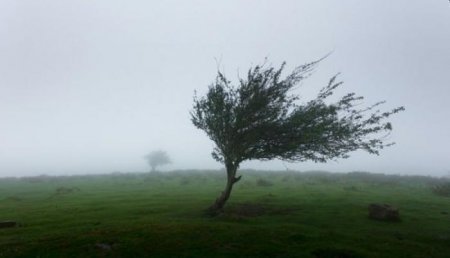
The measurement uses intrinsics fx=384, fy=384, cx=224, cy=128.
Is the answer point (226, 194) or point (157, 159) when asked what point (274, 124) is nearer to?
point (226, 194)

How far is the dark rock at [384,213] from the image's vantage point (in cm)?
3419

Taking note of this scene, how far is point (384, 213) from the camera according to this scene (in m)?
34.5

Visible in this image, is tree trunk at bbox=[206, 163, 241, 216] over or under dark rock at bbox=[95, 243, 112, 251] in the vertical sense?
over

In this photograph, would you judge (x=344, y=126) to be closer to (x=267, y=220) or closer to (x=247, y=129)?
(x=247, y=129)

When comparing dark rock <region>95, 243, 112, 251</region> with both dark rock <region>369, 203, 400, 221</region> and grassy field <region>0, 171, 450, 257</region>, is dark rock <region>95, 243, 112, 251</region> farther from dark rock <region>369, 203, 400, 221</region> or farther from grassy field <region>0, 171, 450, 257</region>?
dark rock <region>369, 203, 400, 221</region>

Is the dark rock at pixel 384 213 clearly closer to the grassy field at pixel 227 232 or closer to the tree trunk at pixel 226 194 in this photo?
the grassy field at pixel 227 232

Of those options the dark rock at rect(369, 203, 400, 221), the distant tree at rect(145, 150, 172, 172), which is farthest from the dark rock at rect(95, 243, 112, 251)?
the distant tree at rect(145, 150, 172, 172)

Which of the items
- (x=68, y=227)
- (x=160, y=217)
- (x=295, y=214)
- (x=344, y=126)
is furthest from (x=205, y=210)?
(x=344, y=126)

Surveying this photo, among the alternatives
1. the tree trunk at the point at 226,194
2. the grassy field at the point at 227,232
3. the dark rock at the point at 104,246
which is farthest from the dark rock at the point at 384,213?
the dark rock at the point at 104,246

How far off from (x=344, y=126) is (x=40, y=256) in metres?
27.7

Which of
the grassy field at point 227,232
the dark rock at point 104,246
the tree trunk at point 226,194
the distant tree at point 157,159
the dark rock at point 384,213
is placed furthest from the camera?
the distant tree at point 157,159

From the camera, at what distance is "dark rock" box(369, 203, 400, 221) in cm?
3419

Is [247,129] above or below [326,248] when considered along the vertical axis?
above

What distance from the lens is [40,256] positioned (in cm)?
2325
